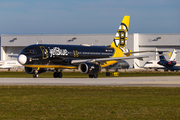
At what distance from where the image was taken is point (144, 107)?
1594 centimetres

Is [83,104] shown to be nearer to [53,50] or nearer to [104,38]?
[53,50]

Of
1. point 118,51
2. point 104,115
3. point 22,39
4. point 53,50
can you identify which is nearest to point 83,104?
point 104,115

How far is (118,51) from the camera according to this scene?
53875 millimetres

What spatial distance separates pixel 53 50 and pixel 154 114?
32.9 metres

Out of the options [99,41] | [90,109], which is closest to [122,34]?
[90,109]

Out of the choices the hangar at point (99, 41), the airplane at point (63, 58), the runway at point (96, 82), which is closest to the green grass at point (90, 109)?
the runway at point (96, 82)

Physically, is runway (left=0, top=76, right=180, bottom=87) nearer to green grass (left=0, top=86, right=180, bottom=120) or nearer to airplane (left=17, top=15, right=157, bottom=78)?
airplane (left=17, top=15, right=157, bottom=78)

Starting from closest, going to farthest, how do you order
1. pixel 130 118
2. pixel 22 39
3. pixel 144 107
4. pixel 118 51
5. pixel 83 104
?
pixel 130 118 → pixel 144 107 → pixel 83 104 → pixel 118 51 → pixel 22 39

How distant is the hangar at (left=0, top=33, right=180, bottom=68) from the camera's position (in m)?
99.6

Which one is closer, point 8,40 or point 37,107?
point 37,107

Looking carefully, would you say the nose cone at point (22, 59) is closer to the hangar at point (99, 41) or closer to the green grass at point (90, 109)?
the green grass at point (90, 109)

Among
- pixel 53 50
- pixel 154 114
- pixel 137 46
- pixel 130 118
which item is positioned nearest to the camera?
pixel 130 118

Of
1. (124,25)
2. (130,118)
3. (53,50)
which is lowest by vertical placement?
(130,118)

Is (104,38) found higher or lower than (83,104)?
higher
